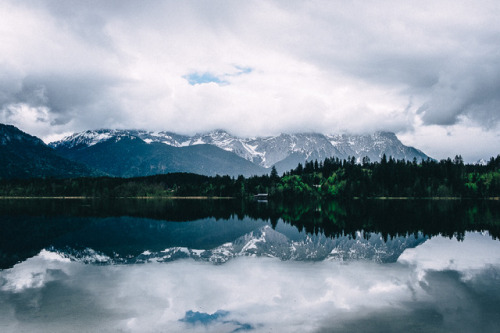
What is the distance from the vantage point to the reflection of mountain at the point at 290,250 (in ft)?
150

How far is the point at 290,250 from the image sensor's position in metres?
52.1

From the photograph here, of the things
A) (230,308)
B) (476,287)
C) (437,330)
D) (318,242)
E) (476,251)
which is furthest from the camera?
(318,242)

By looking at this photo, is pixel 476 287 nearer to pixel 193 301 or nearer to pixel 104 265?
pixel 193 301

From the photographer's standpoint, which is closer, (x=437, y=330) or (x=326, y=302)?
(x=437, y=330)

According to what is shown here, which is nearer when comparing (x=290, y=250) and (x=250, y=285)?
(x=250, y=285)

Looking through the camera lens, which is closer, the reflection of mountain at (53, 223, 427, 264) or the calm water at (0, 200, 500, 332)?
the calm water at (0, 200, 500, 332)

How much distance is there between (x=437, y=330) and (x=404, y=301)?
18.5 ft

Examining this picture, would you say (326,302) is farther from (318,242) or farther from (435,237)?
(435,237)

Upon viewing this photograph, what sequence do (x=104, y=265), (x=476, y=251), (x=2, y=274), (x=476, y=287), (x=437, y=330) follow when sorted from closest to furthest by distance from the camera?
(x=437, y=330) < (x=476, y=287) < (x=2, y=274) < (x=104, y=265) < (x=476, y=251)

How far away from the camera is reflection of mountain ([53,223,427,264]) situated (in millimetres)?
45750

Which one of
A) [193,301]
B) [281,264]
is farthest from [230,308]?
[281,264]

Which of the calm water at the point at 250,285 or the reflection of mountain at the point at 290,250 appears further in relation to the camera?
the reflection of mountain at the point at 290,250

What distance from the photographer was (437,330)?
74.4 ft

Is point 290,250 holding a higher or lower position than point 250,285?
lower
